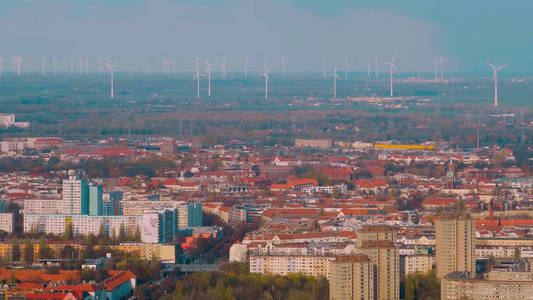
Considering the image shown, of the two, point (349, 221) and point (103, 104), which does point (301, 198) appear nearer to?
point (349, 221)

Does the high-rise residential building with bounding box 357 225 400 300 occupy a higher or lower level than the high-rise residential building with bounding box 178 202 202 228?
higher

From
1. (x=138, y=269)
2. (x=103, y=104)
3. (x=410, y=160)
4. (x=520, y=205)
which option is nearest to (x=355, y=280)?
(x=138, y=269)

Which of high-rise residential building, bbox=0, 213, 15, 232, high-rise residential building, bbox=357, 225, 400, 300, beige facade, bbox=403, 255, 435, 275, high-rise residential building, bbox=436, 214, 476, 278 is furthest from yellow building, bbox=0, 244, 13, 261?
high-rise residential building, bbox=436, 214, 476, 278

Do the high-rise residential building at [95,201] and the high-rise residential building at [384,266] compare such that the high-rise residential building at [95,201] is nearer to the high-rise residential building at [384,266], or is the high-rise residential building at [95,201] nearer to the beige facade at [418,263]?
the beige facade at [418,263]

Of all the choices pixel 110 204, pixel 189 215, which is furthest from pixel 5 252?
pixel 110 204

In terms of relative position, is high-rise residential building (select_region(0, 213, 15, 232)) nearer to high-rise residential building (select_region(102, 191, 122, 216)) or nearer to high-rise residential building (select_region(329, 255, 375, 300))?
high-rise residential building (select_region(102, 191, 122, 216))

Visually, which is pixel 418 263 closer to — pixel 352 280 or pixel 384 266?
pixel 384 266
